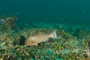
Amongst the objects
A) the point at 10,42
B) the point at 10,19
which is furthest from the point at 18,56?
the point at 10,19

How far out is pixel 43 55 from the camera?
3824 millimetres

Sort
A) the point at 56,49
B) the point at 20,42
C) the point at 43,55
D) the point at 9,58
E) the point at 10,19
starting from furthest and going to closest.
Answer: the point at 10,19
the point at 20,42
the point at 56,49
the point at 43,55
the point at 9,58

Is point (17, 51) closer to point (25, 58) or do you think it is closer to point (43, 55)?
point (25, 58)

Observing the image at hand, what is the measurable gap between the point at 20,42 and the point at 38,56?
1306mm

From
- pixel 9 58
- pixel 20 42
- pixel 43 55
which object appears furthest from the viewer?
pixel 20 42

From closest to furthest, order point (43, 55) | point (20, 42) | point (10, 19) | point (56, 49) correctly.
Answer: point (43, 55), point (56, 49), point (20, 42), point (10, 19)

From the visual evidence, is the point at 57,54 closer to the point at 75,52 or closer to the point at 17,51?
the point at 75,52

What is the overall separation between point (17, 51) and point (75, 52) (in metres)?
1.90

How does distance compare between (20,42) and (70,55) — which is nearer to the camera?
(70,55)

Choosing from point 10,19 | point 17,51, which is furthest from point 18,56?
point 10,19

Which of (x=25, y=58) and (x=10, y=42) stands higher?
(x=10, y=42)

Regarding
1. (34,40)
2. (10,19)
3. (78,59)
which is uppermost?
(10,19)

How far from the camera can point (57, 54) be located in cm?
397

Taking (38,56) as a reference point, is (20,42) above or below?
above
